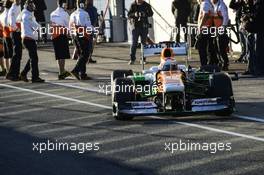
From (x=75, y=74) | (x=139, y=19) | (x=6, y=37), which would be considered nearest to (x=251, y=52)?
(x=75, y=74)

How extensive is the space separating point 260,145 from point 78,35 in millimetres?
7879

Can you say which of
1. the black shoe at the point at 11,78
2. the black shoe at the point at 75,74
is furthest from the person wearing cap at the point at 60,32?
the black shoe at the point at 11,78

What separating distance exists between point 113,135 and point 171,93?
1297 mm

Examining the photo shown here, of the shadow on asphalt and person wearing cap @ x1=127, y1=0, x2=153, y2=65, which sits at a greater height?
person wearing cap @ x1=127, y1=0, x2=153, y2=65

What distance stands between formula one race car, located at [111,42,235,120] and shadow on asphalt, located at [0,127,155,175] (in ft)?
5.53

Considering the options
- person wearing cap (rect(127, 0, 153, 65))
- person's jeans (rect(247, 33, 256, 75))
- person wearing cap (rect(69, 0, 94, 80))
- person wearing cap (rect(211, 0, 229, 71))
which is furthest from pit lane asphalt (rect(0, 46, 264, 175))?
person wearing cap (rect(127, 0, 153, 65))

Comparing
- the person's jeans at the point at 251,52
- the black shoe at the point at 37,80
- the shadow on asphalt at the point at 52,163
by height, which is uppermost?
the person's jeans at the point at 251,52

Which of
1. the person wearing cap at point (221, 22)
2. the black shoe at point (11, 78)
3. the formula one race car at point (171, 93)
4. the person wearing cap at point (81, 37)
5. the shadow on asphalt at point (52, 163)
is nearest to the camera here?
the shadow on asphalt at point (52, 163)

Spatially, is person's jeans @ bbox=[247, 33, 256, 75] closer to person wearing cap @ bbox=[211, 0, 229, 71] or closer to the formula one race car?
person wearing cap @ bbox=[211, 0, 229, 71]

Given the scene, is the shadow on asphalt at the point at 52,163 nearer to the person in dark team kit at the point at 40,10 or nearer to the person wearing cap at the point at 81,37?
the person wearing cap at the point at 81,37

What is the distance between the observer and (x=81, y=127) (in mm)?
10164

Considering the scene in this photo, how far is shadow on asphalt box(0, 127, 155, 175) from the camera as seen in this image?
7.55 metres

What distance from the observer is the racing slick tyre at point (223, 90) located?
33.8 ft

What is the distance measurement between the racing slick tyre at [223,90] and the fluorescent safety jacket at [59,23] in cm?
602
